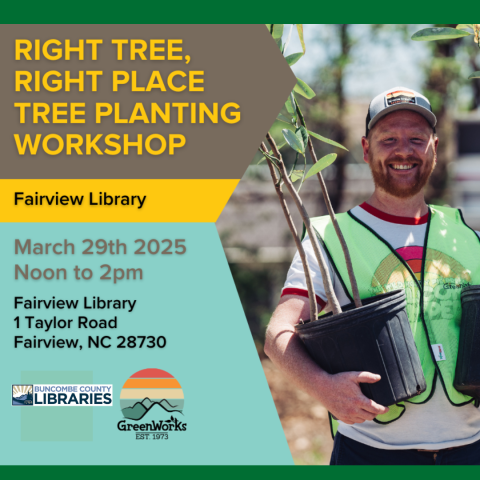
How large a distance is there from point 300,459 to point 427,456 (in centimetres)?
238

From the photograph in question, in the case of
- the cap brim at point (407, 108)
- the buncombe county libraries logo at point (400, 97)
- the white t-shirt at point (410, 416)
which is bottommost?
the white t-shirt at point (410, 416)

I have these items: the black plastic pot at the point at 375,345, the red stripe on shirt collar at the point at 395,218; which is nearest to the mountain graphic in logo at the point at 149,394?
the black plastic pot at the point at 375,345

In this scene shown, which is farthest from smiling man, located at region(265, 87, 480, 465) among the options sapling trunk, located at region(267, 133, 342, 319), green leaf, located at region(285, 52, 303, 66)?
green leaf, located at region(285, 52, 303, 66)

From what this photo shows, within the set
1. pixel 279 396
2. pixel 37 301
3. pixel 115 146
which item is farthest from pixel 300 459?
pixel 115 146

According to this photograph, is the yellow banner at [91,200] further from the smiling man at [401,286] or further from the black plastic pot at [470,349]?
the black plastic pot at [470,349]

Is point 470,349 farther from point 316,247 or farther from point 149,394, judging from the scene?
point 149,394

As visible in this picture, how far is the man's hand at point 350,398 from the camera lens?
1706mm

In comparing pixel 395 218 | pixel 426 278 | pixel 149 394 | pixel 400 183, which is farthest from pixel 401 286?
pixel 149 394

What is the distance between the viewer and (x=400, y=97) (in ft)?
6.79

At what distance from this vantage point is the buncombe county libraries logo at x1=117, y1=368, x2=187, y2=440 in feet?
8.29

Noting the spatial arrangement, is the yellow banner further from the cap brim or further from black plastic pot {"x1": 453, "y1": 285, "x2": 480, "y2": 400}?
black plastic pot {"x1": 453, "y1": 285, "x2": 480, "y2": 400}

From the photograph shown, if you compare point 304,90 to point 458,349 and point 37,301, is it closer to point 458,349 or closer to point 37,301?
point 458,349

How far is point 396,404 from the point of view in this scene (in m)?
1.88

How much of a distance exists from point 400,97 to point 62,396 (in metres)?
1.81
